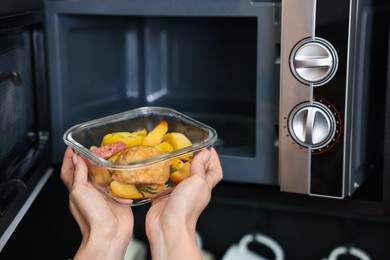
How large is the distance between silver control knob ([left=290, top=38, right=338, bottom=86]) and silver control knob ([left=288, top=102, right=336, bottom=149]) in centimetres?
4

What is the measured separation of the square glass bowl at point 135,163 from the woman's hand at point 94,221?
0.02m

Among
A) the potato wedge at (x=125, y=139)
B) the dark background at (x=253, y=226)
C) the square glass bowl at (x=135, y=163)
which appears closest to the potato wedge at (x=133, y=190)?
the square glass bowl at (x=135, y=163)

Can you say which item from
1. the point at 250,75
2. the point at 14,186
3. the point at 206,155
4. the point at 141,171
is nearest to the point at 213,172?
the point at 206,155

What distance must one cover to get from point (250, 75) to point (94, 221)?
0.58m

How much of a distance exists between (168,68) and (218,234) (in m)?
0.47

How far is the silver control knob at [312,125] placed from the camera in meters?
1.02

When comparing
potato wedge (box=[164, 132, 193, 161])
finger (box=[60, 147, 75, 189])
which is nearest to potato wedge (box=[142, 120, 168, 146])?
potato wedge (box=[164, 132, 193, 161])

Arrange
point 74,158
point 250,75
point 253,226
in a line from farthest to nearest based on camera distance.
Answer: point 250,75 < point 253,226 < point 74,158

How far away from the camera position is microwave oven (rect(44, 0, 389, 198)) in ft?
3.33

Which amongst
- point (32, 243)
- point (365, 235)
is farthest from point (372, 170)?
point (32, 243)

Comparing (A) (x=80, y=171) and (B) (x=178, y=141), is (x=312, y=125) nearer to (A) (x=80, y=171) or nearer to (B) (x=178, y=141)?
(B) (x=178, y=141)

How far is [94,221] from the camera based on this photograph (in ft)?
2.93

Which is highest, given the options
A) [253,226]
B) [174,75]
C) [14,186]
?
[174,75]

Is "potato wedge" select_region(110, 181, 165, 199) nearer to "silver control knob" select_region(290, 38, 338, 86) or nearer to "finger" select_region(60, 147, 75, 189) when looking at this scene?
"finger" select_region(60, 147, 75, 189)
